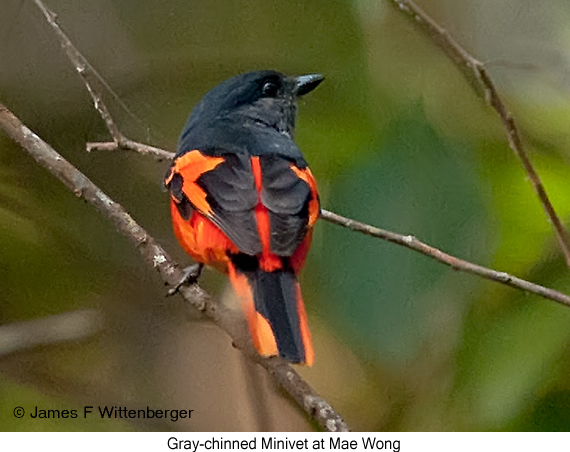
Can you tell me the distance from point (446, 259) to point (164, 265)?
1.57ft

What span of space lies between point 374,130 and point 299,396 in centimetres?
47

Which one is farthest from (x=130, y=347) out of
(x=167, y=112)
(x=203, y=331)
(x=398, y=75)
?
(x=398, y=75)

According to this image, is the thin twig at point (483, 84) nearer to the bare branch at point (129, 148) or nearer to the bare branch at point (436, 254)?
the bare branch at point (436, 254)

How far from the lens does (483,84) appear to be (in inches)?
58.2

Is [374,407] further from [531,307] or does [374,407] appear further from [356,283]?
[531,307]

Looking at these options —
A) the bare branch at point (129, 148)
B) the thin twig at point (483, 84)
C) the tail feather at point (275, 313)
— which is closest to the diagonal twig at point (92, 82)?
the bare branch at point (129, 148)

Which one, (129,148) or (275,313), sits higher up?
(129,148)

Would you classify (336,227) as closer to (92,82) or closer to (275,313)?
(275,313)

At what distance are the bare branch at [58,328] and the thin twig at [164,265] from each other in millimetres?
146

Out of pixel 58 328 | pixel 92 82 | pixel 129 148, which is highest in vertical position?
pixel 92 82

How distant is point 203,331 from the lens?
1.47 m

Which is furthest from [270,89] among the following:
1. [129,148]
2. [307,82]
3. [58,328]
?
[58,328]

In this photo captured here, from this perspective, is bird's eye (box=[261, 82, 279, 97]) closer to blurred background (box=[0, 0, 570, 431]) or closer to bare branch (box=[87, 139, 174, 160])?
blurred background (box=[0, 0, 570, 431])

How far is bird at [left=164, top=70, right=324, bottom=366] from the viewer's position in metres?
1.24
